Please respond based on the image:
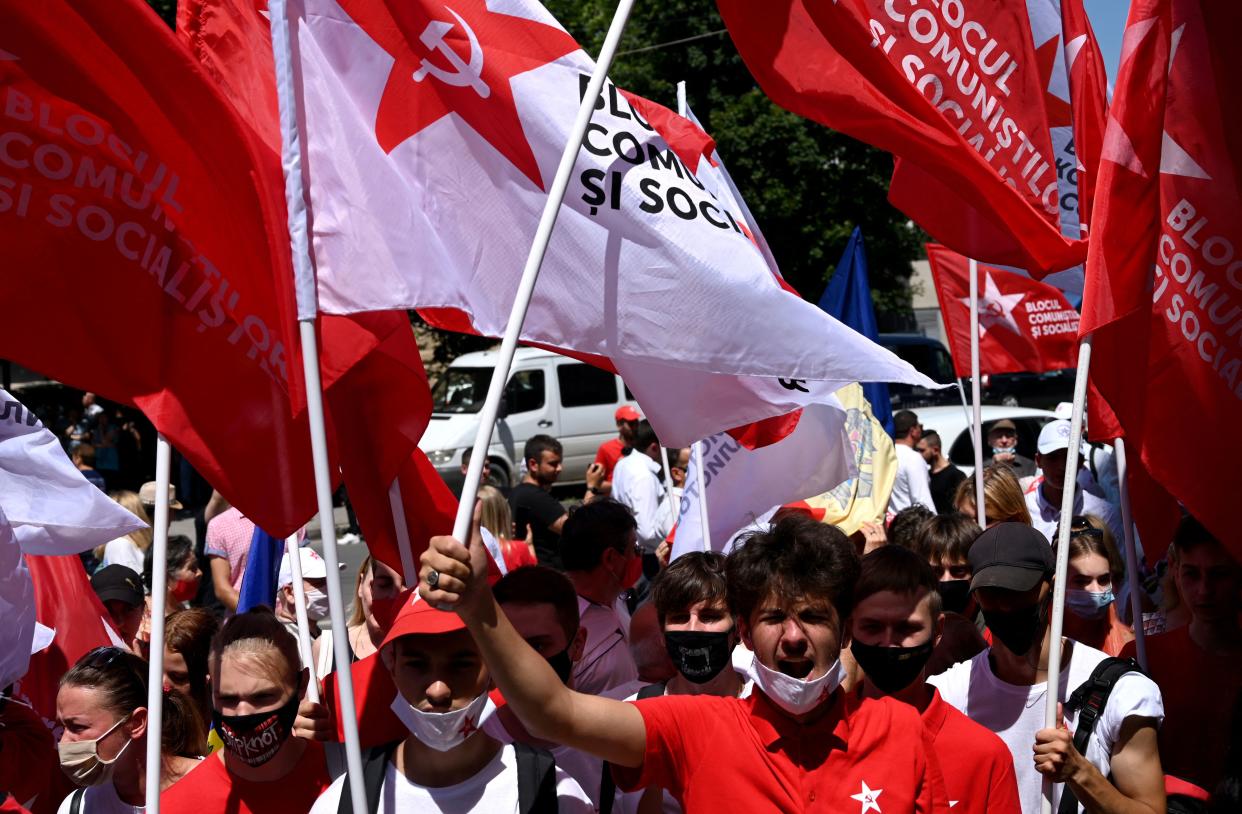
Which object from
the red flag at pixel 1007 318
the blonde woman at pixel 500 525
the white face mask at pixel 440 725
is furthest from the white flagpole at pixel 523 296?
the red flag at pixel 1007 318

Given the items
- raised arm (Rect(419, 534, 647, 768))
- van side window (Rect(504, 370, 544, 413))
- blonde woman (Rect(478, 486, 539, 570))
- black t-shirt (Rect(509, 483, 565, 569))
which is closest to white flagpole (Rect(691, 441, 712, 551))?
blonde woman (Rect(478, 486, 539, 570))

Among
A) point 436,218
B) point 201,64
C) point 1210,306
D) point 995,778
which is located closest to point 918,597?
point 995,778

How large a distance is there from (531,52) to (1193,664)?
8.36 ft

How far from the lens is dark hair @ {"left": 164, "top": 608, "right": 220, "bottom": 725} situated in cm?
516

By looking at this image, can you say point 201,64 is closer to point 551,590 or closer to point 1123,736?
point 551,590

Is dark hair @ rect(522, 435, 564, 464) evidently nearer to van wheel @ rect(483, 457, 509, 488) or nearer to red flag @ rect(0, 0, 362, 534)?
red flag @ rect(0, 0, 362, 534)

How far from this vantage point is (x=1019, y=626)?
155 inches

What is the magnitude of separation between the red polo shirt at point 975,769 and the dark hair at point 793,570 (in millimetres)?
388

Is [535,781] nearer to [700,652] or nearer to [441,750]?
[441,750]

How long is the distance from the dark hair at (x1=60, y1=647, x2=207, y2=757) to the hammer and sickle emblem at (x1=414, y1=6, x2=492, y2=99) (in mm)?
1923

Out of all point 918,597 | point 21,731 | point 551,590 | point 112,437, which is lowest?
point 112,437

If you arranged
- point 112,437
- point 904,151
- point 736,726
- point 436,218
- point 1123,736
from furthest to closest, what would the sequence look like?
point 112,437 → point 904,151 → point 436,218 → point 1123,736 → point 736,726

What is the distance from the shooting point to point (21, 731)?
435 centimetres

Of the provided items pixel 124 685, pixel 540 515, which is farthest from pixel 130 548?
pixel 124 685
